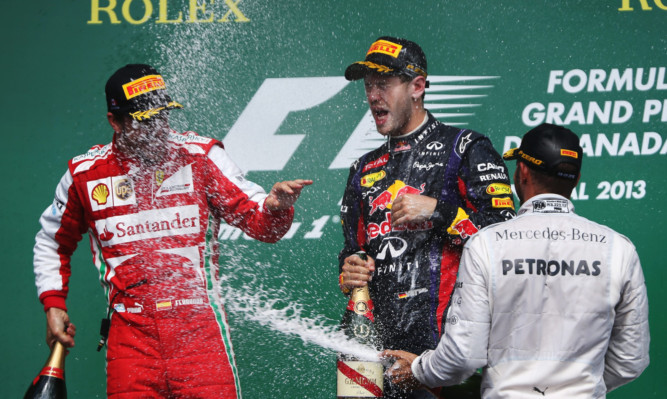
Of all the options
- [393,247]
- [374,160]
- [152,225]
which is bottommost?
[393,247]

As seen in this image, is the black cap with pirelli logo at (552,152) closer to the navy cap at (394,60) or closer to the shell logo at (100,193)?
the navy cap at (394,60)

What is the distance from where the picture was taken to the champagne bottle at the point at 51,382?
8.02ft

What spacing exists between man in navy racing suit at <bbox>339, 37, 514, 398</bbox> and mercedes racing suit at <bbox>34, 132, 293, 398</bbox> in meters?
0.34

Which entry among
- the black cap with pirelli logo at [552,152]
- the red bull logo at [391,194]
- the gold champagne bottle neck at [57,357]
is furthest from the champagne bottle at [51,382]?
the black cap with pirelli logo at [552,152]

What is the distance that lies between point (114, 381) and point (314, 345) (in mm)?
1761

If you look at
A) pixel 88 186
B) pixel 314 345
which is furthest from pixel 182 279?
pixel 314 345

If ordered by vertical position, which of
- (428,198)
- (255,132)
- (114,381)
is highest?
(255,132)

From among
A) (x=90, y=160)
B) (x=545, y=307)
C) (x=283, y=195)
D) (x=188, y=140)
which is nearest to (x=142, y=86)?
(x=188, y=140)

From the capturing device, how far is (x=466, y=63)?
3.82m

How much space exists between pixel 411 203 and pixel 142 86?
1.06m

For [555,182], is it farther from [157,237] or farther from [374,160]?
[157,237]

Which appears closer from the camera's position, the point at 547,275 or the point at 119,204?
the point at 547,275

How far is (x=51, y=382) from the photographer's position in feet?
8.08

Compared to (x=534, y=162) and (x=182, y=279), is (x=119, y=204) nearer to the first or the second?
(x=182, y=279)
